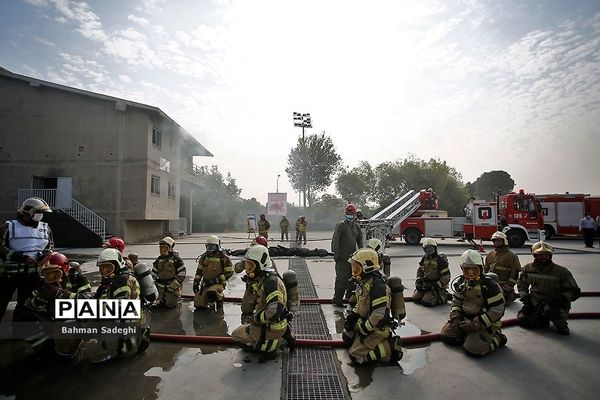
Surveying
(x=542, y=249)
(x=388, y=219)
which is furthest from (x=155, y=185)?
(x=542, y=249)

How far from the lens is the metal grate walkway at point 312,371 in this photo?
3.06 meters

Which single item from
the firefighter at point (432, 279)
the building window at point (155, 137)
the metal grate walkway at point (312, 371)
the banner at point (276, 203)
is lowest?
the metal grate walkway at point (312, 371)

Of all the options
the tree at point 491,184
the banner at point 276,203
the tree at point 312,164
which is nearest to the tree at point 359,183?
the tree at point 312,164

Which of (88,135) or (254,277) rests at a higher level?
(88,135)

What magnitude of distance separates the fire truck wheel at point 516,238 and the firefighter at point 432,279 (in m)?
11.8

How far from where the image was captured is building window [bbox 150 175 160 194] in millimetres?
20763

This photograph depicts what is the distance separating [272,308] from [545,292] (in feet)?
12.6

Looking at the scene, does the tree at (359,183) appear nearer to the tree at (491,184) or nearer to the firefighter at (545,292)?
the tree at (491,184)

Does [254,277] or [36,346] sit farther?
[254,277]

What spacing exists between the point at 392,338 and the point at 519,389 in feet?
3.94

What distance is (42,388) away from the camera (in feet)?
10.0

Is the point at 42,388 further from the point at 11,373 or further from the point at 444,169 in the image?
the point at 444,169

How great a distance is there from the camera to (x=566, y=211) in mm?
20328

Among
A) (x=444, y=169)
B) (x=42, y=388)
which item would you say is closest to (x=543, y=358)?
(x=42, y=388)
